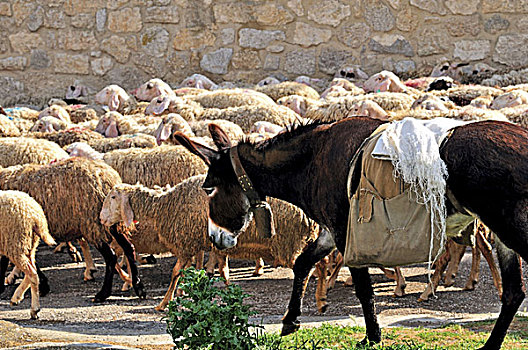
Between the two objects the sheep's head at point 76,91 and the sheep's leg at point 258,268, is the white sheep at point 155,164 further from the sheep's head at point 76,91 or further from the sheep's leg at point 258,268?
the sheep's head at point 76,91

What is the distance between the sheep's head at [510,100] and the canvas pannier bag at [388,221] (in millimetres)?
6970

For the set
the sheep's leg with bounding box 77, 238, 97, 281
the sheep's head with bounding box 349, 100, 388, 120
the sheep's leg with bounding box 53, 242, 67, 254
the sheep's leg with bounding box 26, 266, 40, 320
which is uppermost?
the sheep's head with bounding box 349, 100, 388, 120

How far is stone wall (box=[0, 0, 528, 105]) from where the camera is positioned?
51.9 ft

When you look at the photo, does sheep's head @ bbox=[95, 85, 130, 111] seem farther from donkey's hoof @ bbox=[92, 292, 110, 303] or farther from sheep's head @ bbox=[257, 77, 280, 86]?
donkey's hoof @ bbox=[92, 292, 110, 303]

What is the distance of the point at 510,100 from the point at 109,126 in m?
5.44

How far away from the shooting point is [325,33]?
635 inches

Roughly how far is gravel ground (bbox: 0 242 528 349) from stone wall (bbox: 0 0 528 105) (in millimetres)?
8507

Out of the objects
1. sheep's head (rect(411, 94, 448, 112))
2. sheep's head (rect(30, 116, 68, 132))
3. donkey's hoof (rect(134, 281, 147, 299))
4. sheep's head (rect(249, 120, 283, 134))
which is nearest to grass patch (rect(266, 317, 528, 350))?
donkey's hoof (rect(134, 281, 147, 299))

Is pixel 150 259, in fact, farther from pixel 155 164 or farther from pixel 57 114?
pixel 57 114

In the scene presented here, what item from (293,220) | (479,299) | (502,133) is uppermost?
(502,133)

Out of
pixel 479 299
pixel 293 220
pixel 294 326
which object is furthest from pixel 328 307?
pixel 294 326

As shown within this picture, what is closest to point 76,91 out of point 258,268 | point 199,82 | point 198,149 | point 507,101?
point 199,82

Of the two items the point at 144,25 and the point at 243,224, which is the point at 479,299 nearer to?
the point at 243,224

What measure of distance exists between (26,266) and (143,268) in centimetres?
195
